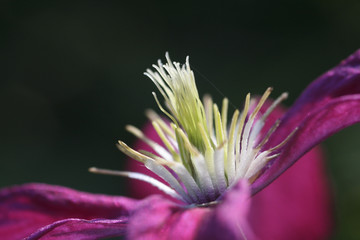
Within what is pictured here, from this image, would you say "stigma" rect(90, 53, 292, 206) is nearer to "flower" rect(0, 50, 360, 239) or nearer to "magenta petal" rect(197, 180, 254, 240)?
"flower" rect(0, 50, 360, 239)

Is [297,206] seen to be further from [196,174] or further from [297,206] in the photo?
[196,174]

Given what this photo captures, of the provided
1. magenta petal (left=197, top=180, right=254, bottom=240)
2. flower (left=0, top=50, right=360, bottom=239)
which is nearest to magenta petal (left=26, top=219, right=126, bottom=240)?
flower (left=0, top=50, right=360, bottom=239)

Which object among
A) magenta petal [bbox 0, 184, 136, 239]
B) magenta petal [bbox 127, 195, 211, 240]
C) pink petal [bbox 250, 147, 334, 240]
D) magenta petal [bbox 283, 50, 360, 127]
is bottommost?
magenta petal [bbox 127, 195, 211, 240]

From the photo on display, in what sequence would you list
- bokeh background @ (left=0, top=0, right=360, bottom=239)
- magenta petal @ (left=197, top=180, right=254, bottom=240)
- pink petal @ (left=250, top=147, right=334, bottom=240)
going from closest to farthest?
magenta petal @ (left=197, top=180, right=254, bottom=240) → pink petal @ (left=250, top=147, right=334, bottom=240) → bokeh background @ (left=0, top=0, right=360, bottom=239)

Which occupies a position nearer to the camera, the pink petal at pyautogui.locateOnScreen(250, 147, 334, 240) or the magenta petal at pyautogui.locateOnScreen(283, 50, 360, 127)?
the magenta petal at pyautogui.locateOnScreen(283, 50, 360, 127)

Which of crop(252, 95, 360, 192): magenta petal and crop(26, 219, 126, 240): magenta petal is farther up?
crop(26, 219, 126, 240): magenta petal

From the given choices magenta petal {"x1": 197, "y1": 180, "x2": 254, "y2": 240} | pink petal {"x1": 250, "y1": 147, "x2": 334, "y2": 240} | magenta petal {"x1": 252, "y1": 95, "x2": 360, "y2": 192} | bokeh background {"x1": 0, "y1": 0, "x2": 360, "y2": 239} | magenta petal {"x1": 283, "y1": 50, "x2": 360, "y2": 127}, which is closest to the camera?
magenta petal {"x1": 197, "y1": 180, "x2": 254, "y2": 240}

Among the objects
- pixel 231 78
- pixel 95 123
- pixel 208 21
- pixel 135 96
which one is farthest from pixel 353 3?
pixel 95 123

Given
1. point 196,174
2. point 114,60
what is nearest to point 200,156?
point 196,174
